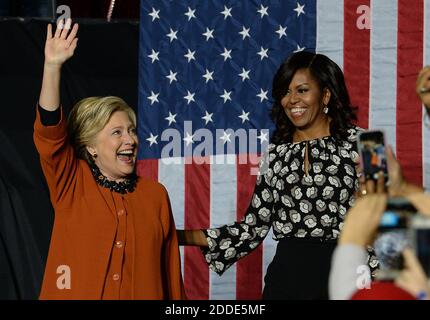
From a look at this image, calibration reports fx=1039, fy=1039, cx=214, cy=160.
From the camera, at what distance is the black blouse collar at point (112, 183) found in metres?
3.83

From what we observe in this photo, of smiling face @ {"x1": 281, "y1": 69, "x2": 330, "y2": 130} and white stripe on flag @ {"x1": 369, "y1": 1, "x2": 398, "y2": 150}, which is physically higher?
white stripe on flag @ {"x1": 369, "y1": 1, "x2": 398, "y2": 150}

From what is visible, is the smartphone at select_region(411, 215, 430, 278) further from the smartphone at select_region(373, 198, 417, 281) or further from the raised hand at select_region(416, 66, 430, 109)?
the raised hand at select_region(416, 66, 430, 109)

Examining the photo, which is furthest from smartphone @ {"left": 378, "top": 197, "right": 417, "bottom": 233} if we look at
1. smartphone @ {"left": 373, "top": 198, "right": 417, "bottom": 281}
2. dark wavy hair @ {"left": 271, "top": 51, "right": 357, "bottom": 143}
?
dark wavy hair @ {"left": 271, "top": 51, "right": 357, "bottom": 143}

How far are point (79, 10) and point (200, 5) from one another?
105cm

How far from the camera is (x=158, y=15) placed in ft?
19.1

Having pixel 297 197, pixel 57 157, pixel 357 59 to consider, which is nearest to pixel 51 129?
pixel 57 157

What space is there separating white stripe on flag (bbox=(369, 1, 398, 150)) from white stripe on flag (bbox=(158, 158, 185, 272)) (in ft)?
3.57

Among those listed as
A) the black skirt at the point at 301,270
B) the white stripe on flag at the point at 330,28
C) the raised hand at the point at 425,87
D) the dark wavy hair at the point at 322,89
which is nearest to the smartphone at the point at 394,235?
the raised hand at the point at 425,87

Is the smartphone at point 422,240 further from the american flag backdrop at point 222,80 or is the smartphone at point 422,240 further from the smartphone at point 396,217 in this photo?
the american flag backdrop at point 222,80

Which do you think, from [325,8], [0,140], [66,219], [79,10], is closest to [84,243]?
[66,219]

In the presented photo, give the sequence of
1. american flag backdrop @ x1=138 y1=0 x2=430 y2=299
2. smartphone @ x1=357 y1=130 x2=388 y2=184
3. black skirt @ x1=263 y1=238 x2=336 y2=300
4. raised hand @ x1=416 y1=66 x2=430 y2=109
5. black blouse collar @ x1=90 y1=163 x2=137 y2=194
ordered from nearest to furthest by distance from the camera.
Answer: smartphone @ x1=357 y1=130 x2=388 y2=184 → raised hand @ x1=416 y1=66 x2=430 y2=109 → black blouse collar @ x1=90 y1=163 x2=137 y2=194 → black skirt @ x1=263 y1=238 x2=336 y2=300 → american flag backdrop @ x1=138 y1=0 x2=430 y2=299

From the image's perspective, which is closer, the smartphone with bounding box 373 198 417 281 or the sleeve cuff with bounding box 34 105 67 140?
the smartphone with bounding box 373 198 417 281

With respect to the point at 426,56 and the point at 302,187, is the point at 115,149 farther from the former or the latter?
the point at 426,56

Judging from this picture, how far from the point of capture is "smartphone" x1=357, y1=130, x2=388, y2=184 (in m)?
2.18
